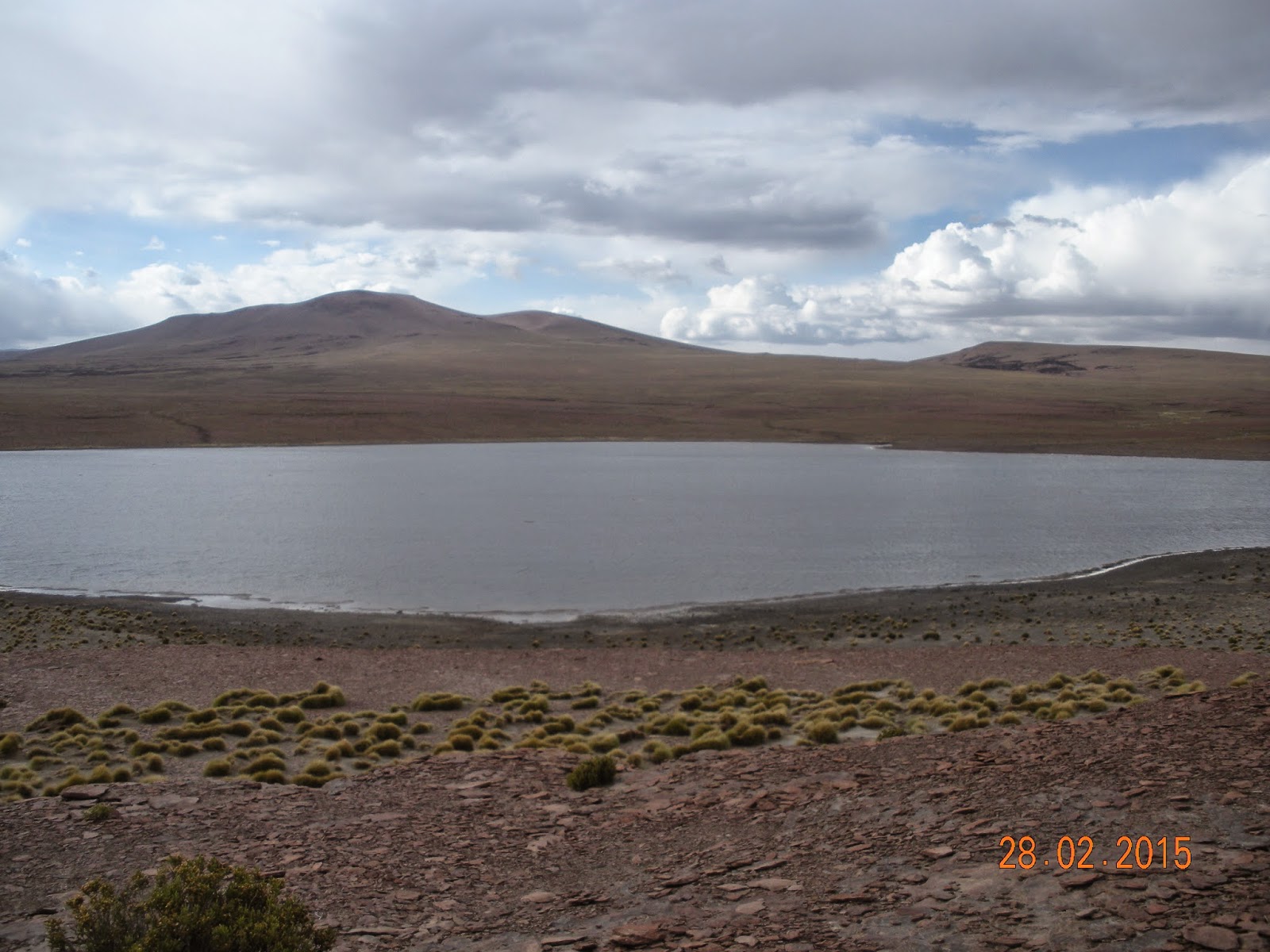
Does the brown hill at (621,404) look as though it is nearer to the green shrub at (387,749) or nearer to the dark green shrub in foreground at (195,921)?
the green shrub at (387,749)

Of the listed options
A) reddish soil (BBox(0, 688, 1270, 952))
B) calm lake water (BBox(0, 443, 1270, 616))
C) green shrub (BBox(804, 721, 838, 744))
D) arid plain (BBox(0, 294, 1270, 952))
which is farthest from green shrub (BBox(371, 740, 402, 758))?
calm lake water (BBox(0, 443, 1270, 616))

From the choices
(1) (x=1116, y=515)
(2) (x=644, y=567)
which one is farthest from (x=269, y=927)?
(1) (x=1116, y=515)

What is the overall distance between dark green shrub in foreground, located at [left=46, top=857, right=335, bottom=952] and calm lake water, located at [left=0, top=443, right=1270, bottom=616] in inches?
804

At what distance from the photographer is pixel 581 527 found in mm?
41688

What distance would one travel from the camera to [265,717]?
44.8 feet

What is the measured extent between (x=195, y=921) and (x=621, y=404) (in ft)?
382

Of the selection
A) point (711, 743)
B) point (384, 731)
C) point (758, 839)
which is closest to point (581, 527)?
point (384, 731)

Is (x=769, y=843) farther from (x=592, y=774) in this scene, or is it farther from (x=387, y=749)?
(x=387, y=749)

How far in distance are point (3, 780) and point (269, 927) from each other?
7.44m

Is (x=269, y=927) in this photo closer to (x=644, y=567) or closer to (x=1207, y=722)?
(x=1207, y=722)

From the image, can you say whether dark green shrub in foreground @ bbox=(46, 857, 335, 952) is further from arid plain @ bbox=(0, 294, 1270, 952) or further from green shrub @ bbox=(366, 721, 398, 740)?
green shrub @ bbox=(366, 721, 398, 740)

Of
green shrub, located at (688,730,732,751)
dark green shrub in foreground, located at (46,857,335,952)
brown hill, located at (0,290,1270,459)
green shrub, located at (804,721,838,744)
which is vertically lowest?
green shrub, located at (688,730,732,751)

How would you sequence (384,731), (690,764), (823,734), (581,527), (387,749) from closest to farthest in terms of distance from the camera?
(690,764), (823,734), (387,749), (384,731), (581,527)

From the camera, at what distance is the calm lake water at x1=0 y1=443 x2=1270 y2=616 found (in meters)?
30.0
